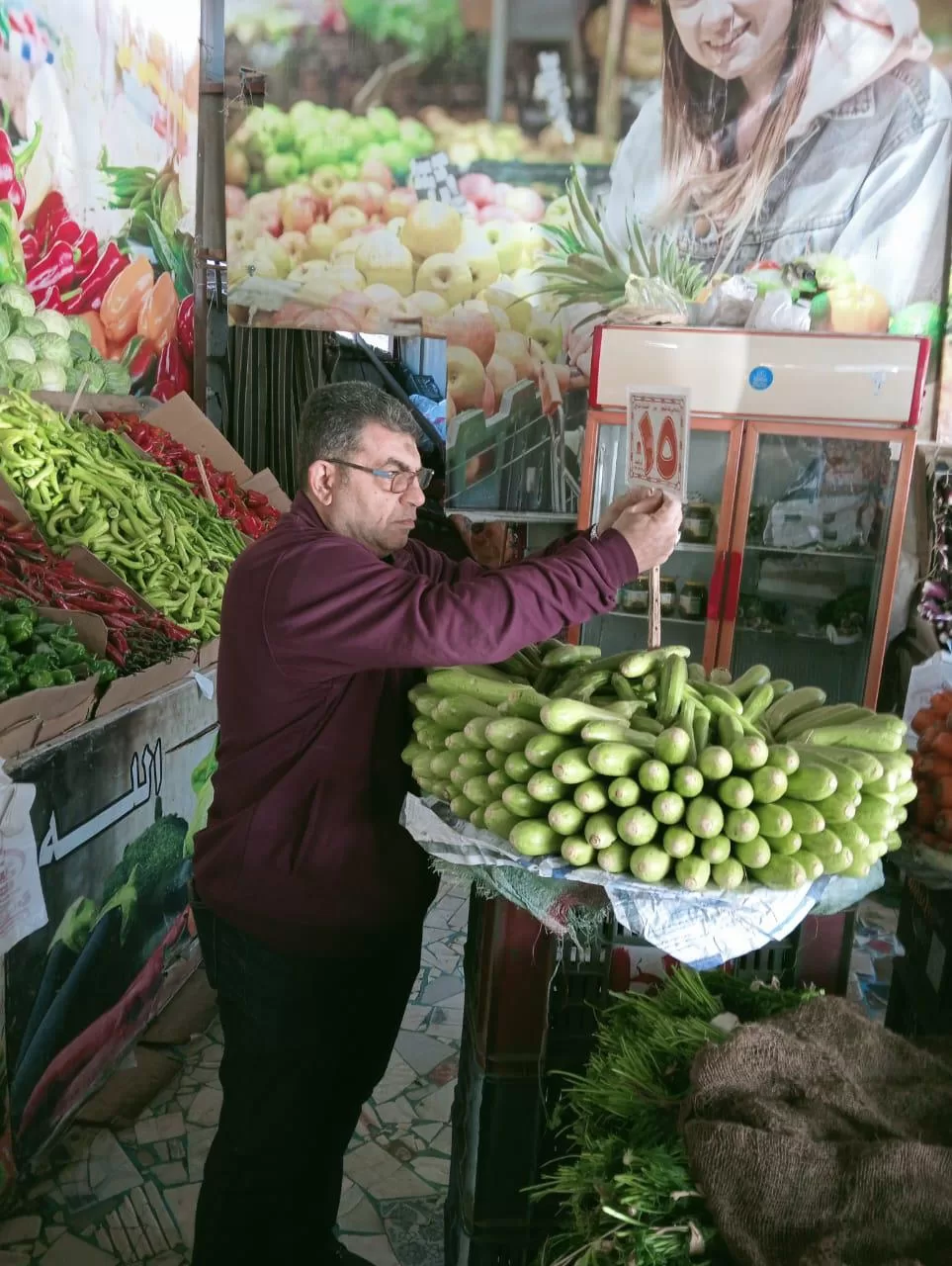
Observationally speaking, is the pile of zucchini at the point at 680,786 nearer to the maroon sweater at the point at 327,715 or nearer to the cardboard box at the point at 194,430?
the maroon sweater at the point at 327,715

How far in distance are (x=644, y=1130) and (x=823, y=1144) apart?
0.30m

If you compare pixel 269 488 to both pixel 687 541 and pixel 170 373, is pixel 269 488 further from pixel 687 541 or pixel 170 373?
pixel 687 541

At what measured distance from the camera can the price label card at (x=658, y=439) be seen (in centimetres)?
172

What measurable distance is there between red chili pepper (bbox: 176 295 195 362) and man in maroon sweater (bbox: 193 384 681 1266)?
401cm

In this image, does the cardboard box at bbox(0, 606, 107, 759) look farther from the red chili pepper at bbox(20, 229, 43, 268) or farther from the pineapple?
the pineapple

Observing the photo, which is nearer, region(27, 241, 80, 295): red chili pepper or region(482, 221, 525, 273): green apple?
region(27, 241, 80, 295): red chili pepper

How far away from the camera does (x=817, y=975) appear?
1.81m

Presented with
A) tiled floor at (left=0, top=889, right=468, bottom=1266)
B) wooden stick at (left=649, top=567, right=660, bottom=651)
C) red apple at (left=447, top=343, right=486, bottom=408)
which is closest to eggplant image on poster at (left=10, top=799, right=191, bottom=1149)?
tiled floor at (left=0, top=889, right=468, bottom=1266)

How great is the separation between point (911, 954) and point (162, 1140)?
211 cm

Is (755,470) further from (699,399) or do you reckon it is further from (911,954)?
(911,954)

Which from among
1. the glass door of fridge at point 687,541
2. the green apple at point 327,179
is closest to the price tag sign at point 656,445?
the glass door of fridge at point 687,541

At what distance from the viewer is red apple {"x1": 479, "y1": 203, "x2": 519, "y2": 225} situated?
Answer: 541 cm

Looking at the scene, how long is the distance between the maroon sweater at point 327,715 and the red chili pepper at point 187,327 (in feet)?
13.6

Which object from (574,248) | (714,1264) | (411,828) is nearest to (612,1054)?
(714,1264)
